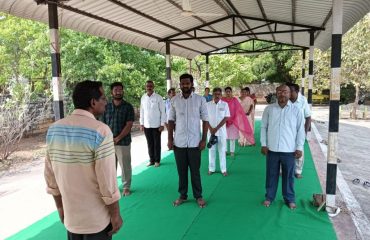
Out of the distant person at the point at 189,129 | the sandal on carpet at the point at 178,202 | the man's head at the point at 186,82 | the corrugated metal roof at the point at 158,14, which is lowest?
the sandal on carpet at the point at 178,202

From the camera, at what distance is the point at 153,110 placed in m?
7.15

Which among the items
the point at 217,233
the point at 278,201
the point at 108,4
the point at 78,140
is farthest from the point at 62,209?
the point at 108,4

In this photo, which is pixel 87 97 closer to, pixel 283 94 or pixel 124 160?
pixel 283 94

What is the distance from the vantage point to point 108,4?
6488 mm

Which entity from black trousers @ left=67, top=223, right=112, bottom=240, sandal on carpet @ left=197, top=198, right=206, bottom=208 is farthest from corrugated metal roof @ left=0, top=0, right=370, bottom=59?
black trousers @ left=67, top=223, right=112, bottom=240

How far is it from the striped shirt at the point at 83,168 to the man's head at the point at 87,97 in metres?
0.05

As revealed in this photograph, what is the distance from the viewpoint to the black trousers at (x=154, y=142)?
7273 mm

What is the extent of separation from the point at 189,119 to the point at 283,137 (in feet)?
4.16

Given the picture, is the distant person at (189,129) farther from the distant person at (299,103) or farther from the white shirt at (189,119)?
the distant person at (299,103)

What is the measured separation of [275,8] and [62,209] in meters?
7.44

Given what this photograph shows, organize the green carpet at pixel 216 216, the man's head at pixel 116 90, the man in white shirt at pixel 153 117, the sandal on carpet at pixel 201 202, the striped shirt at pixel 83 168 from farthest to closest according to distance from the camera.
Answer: the man in white shirt at pixel 153 117 → the man's head at pixel 116 90 → the sandal on carpet at pixel 201 202 → the green carpet at pixel 216 216 → the striped shirt at pixel 83 168

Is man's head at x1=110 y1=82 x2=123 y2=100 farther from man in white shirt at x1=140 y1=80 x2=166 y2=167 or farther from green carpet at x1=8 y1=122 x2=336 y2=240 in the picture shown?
man in white shirt at x1=140 y1=80 x2=166 y2=167

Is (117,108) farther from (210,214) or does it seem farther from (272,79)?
(272,79)

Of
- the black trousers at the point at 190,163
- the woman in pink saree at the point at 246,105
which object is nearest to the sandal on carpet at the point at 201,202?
the black trousers at the point at 190,163
